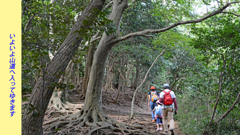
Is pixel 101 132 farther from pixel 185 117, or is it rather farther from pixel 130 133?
pixel 185 117

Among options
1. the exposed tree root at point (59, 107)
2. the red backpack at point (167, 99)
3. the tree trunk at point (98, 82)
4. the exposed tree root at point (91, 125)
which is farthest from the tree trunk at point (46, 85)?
the exposed tree root at point (59, 107)

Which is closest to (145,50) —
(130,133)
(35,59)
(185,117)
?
(185,117)

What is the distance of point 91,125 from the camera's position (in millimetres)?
7324

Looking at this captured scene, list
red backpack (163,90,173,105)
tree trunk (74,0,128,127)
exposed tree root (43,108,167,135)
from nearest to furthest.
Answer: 1. exposed tree root (43,108,167,135)
2. red backpack (163,90,173,105)
3. tree trunk (74,0,128,127)

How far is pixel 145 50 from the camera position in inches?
543

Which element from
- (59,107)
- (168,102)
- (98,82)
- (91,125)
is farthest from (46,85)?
(59,107)

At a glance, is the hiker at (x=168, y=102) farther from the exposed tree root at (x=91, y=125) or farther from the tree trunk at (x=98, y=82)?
the tree trunk at (x=98, y=82)

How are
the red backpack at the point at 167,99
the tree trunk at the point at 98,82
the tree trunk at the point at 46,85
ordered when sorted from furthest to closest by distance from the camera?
the tree trunk at the point at 98,82 < the red backpack at the point at 167,99 < the tree trunk at the point at 46,85

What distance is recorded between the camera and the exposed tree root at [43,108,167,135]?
7.01 metres

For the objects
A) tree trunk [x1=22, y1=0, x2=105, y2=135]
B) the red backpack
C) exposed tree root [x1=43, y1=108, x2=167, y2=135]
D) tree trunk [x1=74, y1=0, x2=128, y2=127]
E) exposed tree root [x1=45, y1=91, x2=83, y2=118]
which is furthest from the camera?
exposed tree root [x1=45, y1=91, x2=83, y2=118]

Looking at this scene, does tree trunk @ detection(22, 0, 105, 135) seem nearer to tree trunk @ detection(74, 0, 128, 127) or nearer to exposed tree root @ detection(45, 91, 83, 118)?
tree trunk @ detection(74, 0, 128, 127)

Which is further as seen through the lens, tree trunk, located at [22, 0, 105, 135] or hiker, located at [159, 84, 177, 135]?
hiker, located at [159, 84, 177, 135]

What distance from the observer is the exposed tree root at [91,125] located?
7008mm

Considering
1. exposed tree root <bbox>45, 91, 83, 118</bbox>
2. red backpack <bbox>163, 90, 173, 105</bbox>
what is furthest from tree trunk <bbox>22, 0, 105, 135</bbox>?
exposed tree root <bbox>45, 91, 83, 118</bbox>
